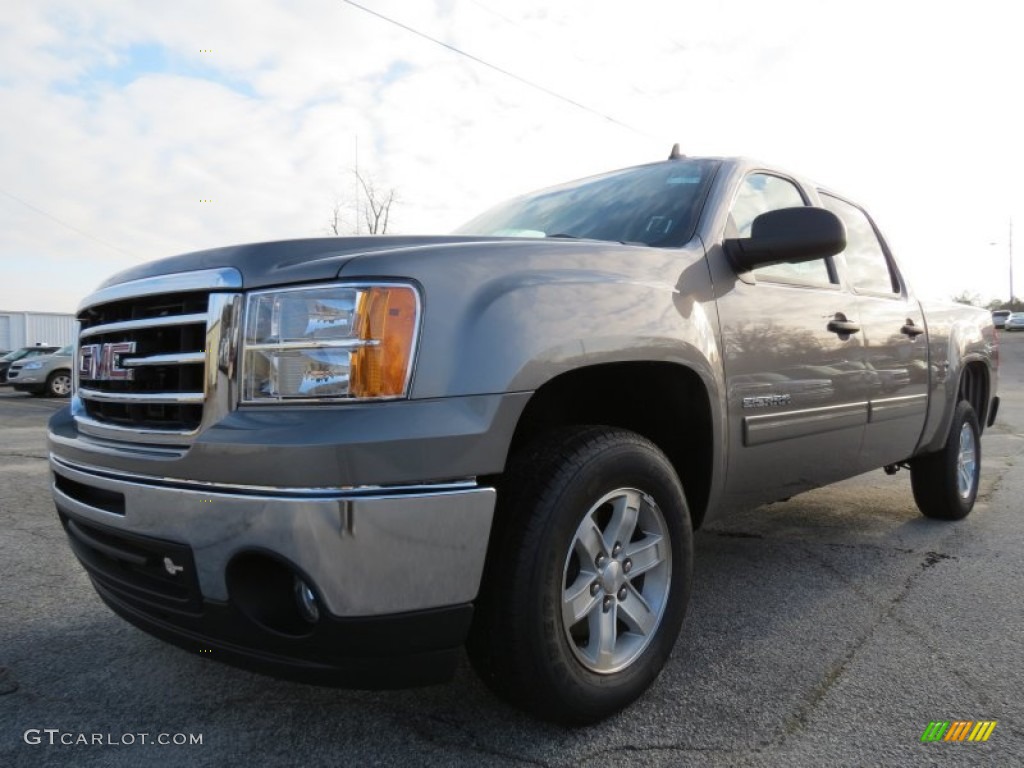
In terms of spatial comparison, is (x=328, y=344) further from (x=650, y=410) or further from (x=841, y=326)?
(x=841, y=326)

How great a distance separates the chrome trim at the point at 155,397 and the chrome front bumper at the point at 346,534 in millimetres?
196

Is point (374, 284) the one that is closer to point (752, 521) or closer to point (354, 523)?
point (354, 523)

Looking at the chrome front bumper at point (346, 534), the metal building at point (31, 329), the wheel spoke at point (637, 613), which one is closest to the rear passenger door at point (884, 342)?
the wheel spoke at point (637, 613)

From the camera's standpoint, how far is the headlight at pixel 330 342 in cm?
177

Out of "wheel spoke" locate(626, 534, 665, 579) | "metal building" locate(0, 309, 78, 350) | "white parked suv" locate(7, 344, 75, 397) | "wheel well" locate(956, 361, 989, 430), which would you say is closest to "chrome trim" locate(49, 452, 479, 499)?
"wheel spoke" locate(626, 534, 665, 579)

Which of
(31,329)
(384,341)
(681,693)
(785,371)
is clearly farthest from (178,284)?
(31,329)

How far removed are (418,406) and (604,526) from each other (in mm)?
820

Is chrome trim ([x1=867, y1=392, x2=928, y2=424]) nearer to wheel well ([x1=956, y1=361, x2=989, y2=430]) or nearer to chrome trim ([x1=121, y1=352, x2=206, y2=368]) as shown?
wheel well ([x1=956, y1=361, x2=989, y2=430])

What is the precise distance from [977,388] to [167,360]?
524 centimetres

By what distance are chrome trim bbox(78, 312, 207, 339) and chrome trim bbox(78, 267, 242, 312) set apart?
7 centimetres

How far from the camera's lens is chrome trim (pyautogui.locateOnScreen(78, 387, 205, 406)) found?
74.3 inches

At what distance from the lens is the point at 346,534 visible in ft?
5.46

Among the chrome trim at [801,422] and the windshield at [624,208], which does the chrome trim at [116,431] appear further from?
the chrome trim at [801,422]

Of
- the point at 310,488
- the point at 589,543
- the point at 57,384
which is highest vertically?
the point at 310,488
